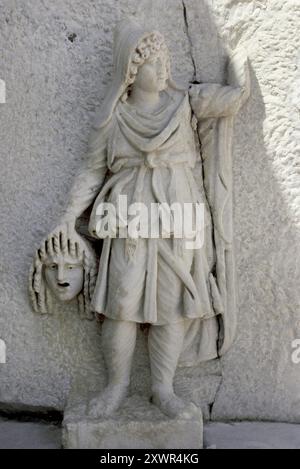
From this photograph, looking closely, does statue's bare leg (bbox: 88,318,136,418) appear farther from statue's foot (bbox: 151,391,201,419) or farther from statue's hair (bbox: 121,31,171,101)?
statue's hair (bbox: 121,31,171,101)

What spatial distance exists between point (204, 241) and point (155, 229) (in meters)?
0.21

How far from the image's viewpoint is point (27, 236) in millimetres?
2295

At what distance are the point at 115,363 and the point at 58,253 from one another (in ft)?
1.41

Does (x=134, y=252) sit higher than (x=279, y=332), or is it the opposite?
(x=134, y=252)

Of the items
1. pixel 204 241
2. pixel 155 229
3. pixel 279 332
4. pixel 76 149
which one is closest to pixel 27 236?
pixel 76 149

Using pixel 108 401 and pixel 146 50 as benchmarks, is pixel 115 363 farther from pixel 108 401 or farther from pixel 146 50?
pixel 146 50

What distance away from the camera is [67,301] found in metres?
2.28

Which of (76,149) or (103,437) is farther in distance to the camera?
(76,149)

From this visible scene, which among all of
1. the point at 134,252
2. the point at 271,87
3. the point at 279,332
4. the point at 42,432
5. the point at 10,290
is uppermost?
the point at 271,87

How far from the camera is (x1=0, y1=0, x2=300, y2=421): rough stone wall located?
2.24 meters

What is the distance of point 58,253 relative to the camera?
7.13ft

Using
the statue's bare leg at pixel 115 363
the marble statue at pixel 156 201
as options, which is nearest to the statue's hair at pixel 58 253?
the marble statue at pixel 156 201

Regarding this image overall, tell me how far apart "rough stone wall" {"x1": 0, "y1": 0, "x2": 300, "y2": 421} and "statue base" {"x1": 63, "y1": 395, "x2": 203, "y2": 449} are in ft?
0.80

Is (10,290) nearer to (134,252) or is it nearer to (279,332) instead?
(134,252)
